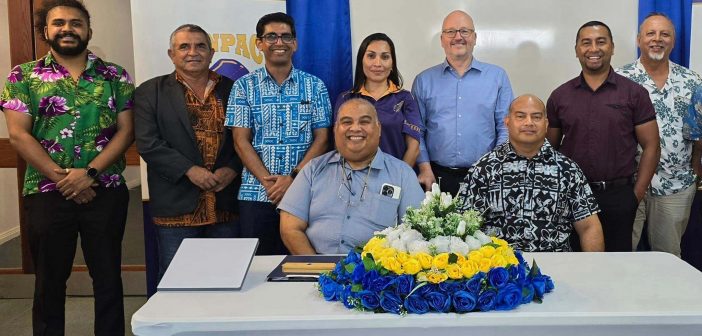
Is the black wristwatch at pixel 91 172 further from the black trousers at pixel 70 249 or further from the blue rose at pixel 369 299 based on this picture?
the blue rose at pixel 369 299

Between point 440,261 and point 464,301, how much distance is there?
128 millimetres

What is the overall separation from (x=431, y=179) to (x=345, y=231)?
0.93m

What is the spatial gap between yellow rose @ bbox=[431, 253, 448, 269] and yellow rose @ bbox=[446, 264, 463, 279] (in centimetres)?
2

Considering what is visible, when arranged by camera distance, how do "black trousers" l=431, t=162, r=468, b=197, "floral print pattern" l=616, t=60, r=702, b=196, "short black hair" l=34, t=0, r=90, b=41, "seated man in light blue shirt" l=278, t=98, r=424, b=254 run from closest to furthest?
"seated man in light blue shirt" l=278, t=98, r=424, b=254 → "short black hair" l=34, t=0, r=90, b=41 → "black trousers" l=431, t=162, r=468, b=197 → "floral print pattern" l=616, t=60, r=702, b=196

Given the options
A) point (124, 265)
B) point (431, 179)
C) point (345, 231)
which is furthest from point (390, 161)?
point (124, 265)

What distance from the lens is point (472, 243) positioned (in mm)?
2051

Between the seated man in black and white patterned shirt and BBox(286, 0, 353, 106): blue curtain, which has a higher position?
BBox(286, 0, 353, 106): blue curtain

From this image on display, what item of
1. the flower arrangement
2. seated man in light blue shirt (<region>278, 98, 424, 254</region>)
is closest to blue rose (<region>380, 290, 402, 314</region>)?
the flower arrangement

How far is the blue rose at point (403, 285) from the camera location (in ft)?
6.43

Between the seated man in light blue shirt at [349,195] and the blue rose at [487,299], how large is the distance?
101 cm

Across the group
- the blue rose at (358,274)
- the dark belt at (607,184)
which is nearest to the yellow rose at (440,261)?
the blue rose at (358,274)

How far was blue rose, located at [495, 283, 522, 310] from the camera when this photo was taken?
1.96 metres

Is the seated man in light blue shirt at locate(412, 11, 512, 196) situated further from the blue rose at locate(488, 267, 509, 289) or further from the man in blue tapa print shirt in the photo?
the blue rose at locate(488, 267, 509, 289)

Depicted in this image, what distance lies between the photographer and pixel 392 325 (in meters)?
A: 1.94
